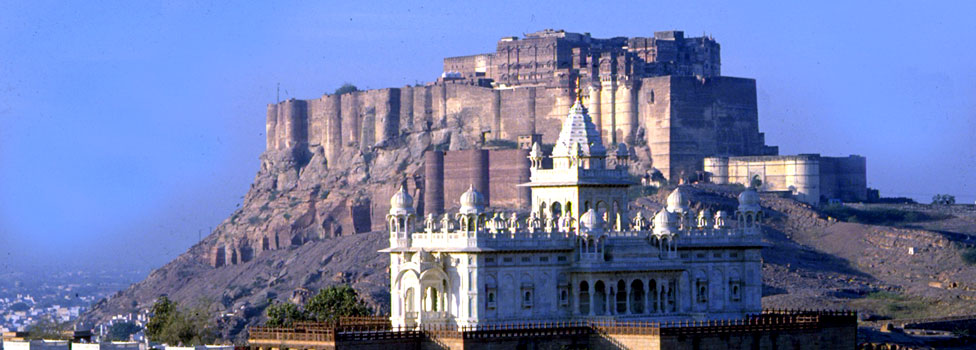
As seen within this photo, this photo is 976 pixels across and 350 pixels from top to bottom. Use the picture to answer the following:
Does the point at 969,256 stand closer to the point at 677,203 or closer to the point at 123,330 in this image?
the point at 123,330

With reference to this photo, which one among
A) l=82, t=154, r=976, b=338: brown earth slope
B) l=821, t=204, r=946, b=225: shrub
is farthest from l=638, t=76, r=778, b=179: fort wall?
l=821, t=204, r=946, b=225: shrub

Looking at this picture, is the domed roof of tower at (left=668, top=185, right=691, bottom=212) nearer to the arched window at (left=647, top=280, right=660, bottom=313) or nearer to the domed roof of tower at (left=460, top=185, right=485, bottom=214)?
the arched window at (left=647, top=280, right=660, bottom=313)

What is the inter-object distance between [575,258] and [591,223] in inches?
59.9

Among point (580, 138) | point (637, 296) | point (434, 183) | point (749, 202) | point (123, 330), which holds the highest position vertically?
point (434, 183)

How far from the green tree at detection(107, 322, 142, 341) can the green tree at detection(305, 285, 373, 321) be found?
47.1m

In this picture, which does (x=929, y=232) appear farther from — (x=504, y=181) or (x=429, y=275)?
(x=429, y=275)

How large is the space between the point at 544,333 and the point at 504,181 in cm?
7263

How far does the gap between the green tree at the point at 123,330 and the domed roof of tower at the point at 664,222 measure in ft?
229

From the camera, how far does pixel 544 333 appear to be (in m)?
81.4

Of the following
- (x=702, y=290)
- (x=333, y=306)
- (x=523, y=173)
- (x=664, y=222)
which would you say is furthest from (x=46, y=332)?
(x=523, y=173)

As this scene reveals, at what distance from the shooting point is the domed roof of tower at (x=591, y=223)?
84188 millimetres

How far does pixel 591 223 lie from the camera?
276 ft

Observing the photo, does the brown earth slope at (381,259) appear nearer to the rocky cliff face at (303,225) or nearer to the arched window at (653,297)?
the rocky cliff face at (303,225)

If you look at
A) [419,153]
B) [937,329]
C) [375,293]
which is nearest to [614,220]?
[937,329]
